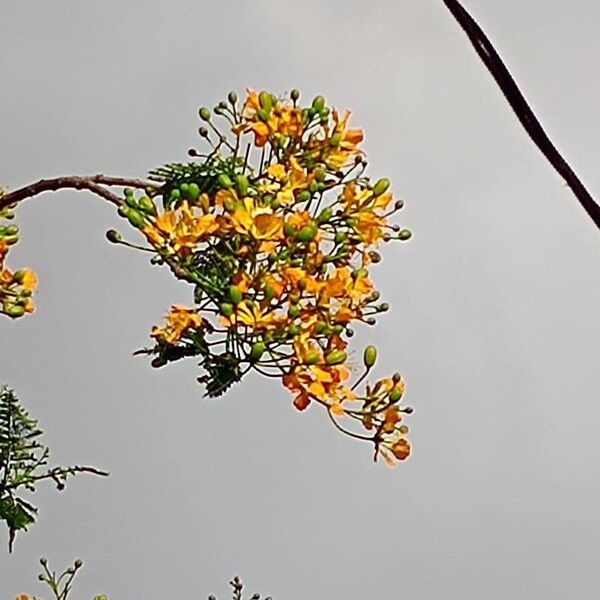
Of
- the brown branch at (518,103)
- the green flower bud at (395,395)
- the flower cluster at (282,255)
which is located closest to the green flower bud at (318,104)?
the flower cluster at (282,255)

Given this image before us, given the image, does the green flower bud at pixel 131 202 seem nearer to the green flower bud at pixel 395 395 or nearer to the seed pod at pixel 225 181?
the seed pod at pixel 225 181

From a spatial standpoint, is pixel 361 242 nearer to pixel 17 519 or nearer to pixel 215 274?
pixel 215 274

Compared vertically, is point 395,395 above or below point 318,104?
below

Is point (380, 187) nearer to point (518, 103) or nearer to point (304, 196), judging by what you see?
point (304, 196)

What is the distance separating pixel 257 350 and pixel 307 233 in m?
0.06

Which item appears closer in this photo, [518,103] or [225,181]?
[518,103]

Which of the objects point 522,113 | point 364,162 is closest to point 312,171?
point 364,162

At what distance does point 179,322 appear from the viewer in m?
0.41

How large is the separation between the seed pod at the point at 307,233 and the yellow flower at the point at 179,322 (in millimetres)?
56

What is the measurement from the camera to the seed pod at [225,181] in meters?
0.42

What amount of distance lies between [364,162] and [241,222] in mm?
94

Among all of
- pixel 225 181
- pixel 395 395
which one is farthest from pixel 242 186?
pixel 395 395

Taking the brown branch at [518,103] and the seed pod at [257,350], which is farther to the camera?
the seed pod at [257,350]

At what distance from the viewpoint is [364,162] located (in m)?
0.47
